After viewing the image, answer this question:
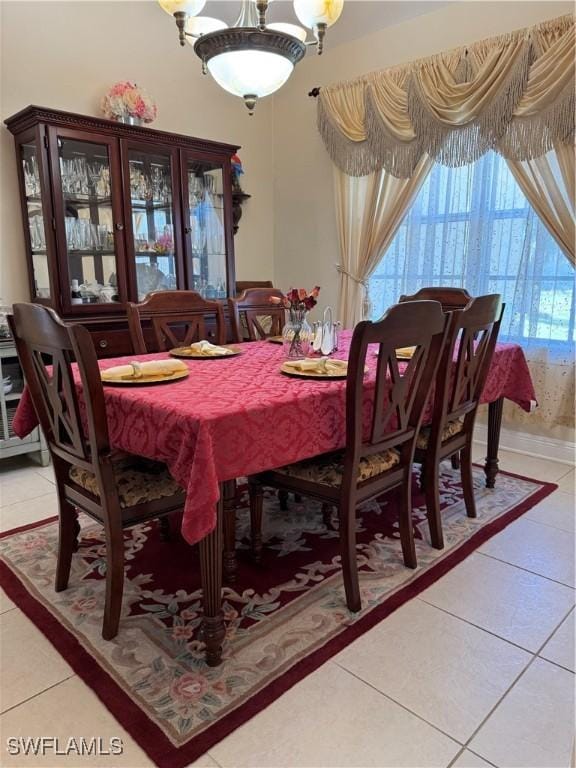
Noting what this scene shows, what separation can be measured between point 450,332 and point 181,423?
1.02 m

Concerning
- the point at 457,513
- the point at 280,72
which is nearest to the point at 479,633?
the point at 457,513

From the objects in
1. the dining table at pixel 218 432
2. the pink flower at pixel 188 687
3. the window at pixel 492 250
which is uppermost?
the window at pixel 492 250

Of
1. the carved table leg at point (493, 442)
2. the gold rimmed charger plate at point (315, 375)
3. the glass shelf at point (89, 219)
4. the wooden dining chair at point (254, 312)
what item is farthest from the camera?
the glass shelf at point (89, 219)

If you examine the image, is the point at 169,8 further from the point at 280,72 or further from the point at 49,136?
the point at 49,136

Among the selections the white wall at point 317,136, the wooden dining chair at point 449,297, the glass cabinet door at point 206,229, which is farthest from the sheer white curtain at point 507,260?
the glass cabinet door at point 206,229

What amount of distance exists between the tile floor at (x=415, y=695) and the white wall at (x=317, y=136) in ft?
9.18

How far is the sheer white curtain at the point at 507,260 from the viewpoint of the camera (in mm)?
2963

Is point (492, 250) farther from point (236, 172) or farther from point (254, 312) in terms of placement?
point (236, 172)

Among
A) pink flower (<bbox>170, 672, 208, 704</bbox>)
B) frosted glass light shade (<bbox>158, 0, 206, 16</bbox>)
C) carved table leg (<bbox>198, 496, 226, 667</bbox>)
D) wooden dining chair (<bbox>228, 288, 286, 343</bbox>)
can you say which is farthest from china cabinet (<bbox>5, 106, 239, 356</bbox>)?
pink flower (<bbox>170, 672, 208, 704</bbox>)

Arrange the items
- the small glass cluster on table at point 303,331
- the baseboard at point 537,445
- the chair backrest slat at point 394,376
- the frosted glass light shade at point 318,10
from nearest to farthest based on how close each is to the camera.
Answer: the chair backrest slat at point 394,376 → the frosted glass light shade at point 318,10 → the small glass cluster on table at point 303,331 → the baseboard at point 537,445

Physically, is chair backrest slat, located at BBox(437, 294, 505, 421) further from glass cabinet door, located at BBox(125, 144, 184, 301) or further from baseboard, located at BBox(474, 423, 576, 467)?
glass cabinet door, located at BBox(125, 144, 184, 301)

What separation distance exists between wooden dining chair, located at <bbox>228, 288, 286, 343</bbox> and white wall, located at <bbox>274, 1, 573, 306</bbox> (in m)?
1.25

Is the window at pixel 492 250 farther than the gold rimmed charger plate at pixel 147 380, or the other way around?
the window at pixel 492 250

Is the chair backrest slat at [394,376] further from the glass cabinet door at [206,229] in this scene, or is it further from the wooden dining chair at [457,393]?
the glass cabinet door at [206,229]
